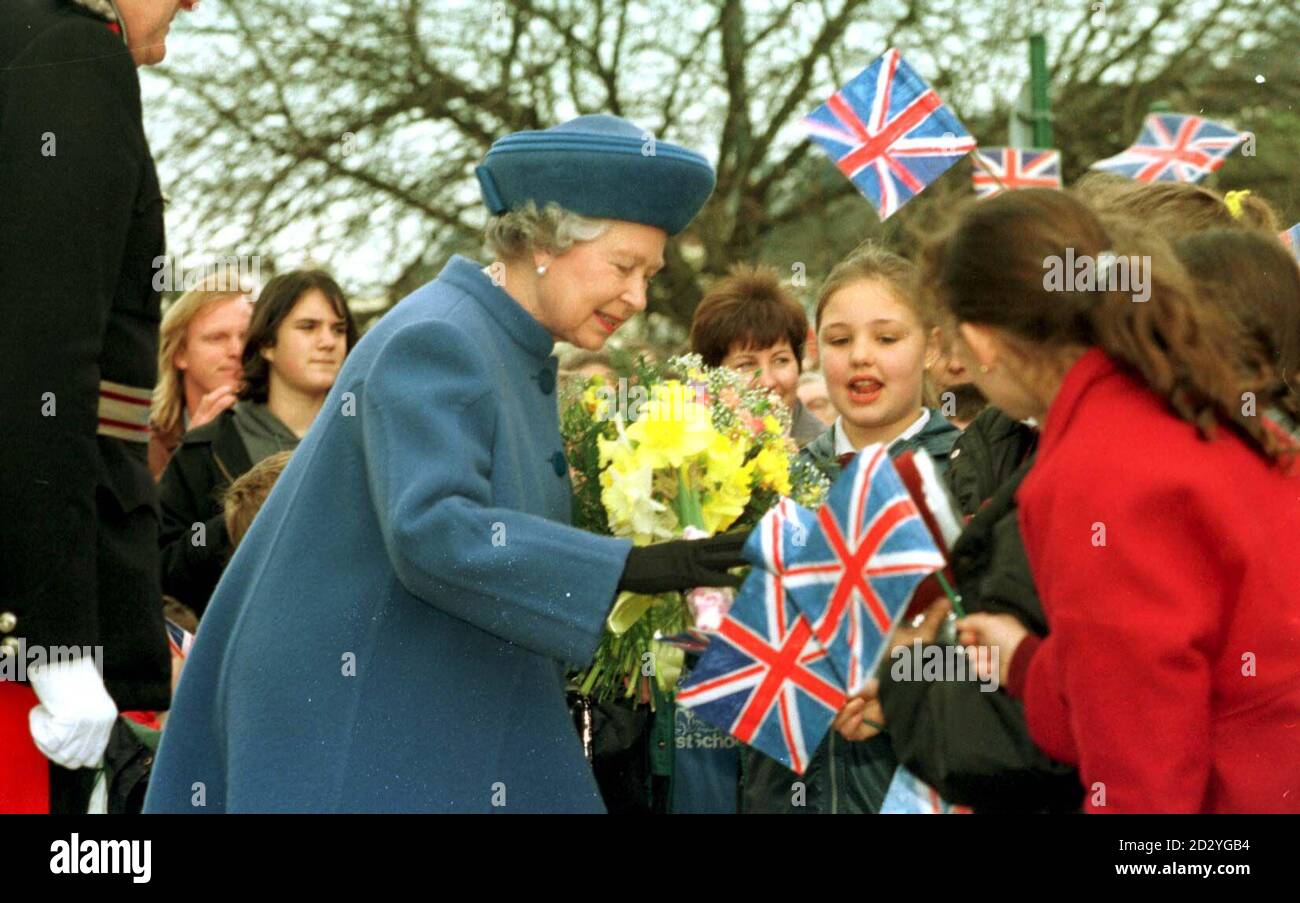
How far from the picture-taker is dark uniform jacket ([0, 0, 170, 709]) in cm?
316

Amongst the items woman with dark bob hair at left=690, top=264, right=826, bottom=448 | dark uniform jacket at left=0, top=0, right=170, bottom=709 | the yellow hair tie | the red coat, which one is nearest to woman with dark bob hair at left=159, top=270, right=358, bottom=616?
woman with dark bob hair at left=690, top=264, right=826, bottom=448

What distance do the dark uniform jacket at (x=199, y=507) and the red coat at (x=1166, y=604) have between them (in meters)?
3.08

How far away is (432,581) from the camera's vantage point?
10.2ft

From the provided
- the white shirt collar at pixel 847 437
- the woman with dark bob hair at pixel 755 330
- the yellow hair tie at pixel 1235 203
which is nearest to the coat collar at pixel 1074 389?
the yellow hair tie at pixel 1235 203

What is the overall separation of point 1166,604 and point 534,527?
1.03 meters

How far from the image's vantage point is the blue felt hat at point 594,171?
3465 millimetres

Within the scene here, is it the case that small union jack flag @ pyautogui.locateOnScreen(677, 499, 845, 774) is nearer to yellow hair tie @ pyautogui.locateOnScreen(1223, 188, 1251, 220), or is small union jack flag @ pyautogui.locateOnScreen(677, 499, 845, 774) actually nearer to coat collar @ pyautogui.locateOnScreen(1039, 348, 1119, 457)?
coat collar @ pyautogui.locateOnScreen(1039, 348, 1119, 457)

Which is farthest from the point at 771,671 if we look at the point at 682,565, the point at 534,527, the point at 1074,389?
the point at 1074,389

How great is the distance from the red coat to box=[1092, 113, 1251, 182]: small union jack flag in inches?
198

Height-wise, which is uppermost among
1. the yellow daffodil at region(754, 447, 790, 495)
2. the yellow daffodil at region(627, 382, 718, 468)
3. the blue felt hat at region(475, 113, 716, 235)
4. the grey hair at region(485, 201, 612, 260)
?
the blue felt hat at region(475, 113, 716, 235)

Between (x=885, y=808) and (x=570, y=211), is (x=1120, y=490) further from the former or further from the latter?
(x=570, y=211)

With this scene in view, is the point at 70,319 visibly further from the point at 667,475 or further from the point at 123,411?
the point at 667,475

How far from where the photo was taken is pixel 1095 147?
12773mm
